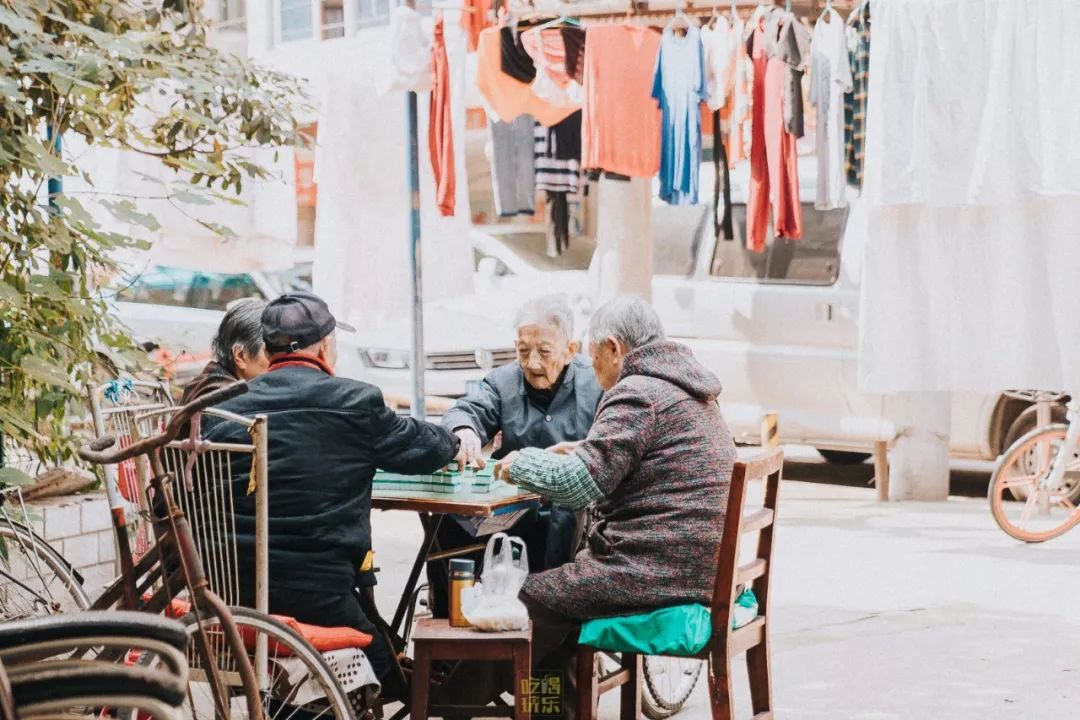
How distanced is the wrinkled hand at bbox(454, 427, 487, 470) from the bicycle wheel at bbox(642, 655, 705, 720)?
0.90 metres

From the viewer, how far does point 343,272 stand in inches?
365

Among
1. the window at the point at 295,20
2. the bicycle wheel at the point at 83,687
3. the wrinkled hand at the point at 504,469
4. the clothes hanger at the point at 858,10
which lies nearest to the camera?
the bicycle wheel at the point at 83,687

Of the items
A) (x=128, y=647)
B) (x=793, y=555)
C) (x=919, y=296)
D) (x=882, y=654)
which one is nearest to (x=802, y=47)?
(x=919, y=296)

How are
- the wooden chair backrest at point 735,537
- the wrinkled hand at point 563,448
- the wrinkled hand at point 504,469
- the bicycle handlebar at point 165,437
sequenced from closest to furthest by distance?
the bicycle handlebar at point 165,437
the wooden chair backrest at point 735,537
the wrinkled hand at point 504,469
the wrinkled hand at point 563,448

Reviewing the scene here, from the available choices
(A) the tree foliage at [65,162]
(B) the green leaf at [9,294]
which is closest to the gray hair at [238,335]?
(A) the tree foliage at [65,162]

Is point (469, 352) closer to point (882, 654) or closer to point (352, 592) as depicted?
point (882, 654)

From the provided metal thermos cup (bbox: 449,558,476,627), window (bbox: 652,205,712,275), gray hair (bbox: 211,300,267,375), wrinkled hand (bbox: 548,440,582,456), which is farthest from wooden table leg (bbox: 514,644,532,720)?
window (bbox: 652,205,712,275)

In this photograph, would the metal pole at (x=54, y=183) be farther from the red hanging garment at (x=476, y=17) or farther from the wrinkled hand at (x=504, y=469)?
the red hanging garment at (x=476, y=17)

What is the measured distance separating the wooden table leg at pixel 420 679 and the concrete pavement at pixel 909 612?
4.57ft

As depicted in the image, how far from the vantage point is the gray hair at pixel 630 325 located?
4.88m

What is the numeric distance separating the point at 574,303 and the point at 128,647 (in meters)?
8.67

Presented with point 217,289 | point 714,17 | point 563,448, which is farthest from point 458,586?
point 217,289

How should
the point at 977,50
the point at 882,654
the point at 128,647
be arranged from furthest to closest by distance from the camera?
the point at 977,50 → the point at 882,654 → the point at 128,647

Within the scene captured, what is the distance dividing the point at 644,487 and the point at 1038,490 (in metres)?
5.04
